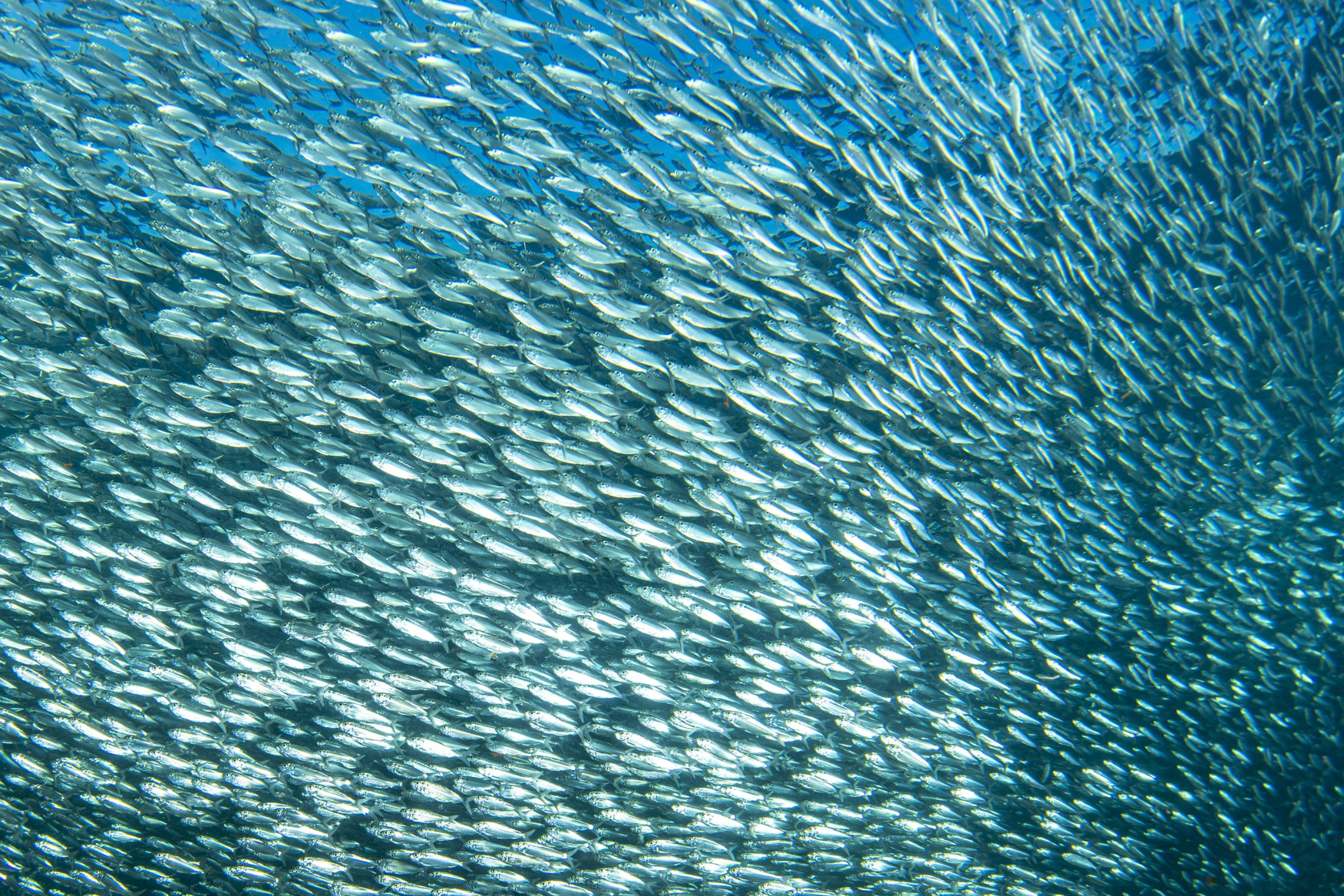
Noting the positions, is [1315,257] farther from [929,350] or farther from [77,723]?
[77,723]

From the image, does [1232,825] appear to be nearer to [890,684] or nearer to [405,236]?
[890,684]

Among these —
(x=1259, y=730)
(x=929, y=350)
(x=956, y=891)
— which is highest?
(x=929, y=350)

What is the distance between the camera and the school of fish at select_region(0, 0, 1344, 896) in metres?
5.24

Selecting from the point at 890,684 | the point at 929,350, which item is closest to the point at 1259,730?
the point at 890,684

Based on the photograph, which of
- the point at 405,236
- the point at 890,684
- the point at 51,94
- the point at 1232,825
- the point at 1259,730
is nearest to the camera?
the point at 51,94

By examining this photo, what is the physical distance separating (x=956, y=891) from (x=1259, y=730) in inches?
192

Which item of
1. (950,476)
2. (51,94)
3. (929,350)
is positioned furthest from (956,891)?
(51,94)

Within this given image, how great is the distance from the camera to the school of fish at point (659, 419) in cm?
524

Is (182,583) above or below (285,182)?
below

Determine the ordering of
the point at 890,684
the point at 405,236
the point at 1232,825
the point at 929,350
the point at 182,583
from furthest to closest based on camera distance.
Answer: the point at 1232,825 < the point at 890,684 < the point at 182,583 < the point at 929,350 < the point at 405,236

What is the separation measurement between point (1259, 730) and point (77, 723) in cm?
1537

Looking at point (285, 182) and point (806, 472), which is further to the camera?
point (806, 472)

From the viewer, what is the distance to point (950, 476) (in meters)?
7.29

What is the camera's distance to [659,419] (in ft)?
20.0
